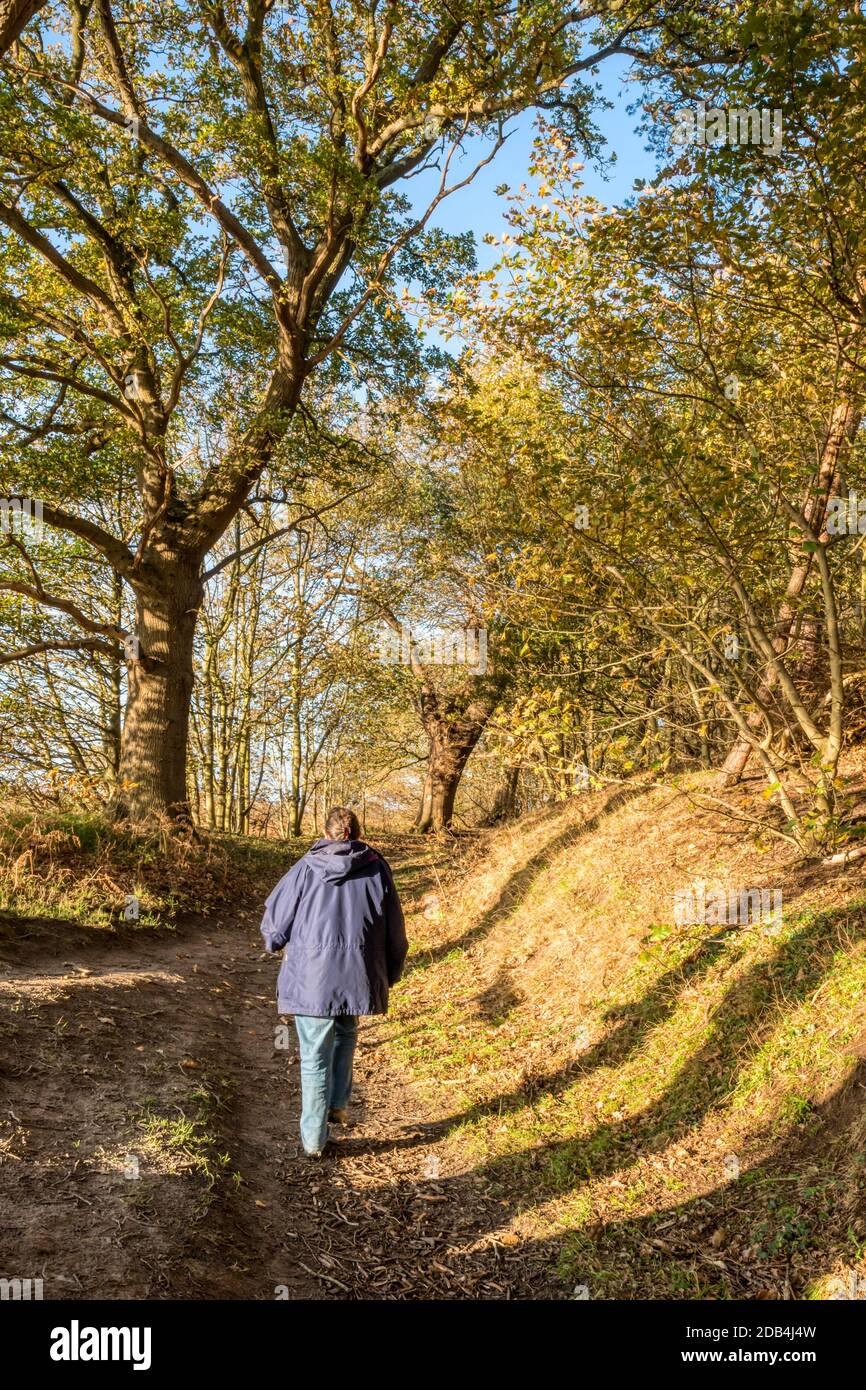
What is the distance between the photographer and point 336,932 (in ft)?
18.2

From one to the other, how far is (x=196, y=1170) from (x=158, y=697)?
8775mm

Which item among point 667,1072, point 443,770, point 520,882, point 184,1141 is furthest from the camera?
point 443,770

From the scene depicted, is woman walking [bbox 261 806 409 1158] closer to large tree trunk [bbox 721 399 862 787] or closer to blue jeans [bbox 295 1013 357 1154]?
blue jeans [bbox 295 1013 357 1154]

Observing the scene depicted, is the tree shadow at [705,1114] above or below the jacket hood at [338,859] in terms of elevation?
below

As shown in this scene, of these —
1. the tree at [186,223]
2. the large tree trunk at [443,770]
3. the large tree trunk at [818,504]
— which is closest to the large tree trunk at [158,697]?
the tree at [186,223]

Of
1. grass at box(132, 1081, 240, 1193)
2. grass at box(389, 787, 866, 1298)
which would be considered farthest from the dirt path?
grass at box(389, 787, 866, 1298)

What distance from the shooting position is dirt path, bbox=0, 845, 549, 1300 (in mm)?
3900

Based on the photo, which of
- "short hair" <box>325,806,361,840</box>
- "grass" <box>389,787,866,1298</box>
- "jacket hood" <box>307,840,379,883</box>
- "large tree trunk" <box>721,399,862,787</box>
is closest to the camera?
"grass" <box>389,787,866,1298</box>

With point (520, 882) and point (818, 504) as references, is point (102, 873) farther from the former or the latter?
point (818, 504)

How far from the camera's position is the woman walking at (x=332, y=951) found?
215 inches

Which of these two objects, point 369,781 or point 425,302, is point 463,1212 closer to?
point 425,302

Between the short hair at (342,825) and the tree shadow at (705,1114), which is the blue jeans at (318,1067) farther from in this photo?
the short hair at (342,825)

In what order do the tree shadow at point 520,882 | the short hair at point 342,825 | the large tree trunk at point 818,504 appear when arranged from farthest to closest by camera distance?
the tree shadow at point 520,882 < the large tree trunk at point 818,504 < the short hair at point 342,825

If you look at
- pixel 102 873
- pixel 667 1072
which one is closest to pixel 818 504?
pixel 667 1072
